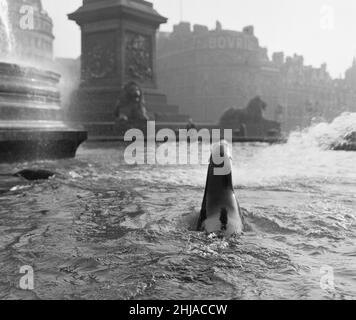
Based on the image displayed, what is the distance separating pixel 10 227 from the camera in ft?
9.89

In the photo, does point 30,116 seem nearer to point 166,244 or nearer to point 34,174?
point 34,174

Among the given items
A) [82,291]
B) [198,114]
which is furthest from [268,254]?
[198,114]

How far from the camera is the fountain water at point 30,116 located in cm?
642

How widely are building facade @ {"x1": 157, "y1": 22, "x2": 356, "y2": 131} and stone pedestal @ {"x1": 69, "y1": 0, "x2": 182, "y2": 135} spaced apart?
38.7m

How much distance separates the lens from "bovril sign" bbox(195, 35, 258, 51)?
207ft

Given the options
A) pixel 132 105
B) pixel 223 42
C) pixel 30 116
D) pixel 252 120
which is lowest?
pixel 30 116

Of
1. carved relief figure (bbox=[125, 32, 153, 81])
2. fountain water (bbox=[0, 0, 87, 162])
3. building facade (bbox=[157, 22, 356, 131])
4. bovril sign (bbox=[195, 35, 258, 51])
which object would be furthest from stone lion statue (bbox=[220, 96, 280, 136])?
bovril sign (bbox=[195, 35, 258, 51])

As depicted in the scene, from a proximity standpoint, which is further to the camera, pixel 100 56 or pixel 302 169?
pixel 100 56

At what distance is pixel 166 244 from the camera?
265cm

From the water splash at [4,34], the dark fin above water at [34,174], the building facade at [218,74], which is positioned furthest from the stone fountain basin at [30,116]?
the building facade at [218,74]

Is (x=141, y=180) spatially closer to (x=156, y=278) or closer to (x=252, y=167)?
(x=252, y=167)

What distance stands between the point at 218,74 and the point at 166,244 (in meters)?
62.0

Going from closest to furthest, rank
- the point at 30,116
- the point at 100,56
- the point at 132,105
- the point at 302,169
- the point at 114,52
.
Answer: the point at 30,116, the point at 302,169, the point at 132,105, the point at 114,52, the point at 100,56

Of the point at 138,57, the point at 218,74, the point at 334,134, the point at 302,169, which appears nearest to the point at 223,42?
the point at 218,74
